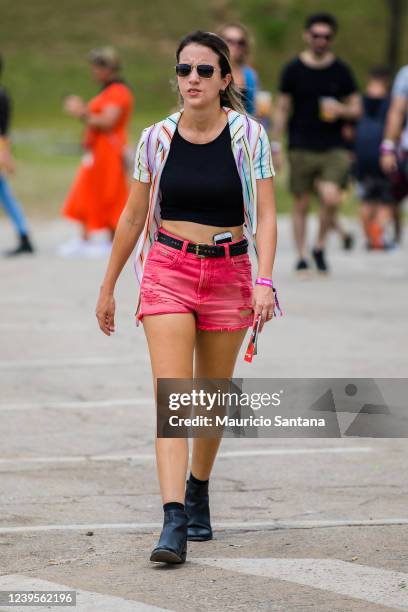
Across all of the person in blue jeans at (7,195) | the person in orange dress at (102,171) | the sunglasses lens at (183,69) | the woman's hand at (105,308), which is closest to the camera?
the sunglasses lens at (183,69)

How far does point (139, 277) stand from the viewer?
590 centimetres

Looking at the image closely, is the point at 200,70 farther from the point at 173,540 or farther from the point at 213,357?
the point at 173,540

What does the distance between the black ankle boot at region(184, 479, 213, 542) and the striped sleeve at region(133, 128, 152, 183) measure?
3.98 feet

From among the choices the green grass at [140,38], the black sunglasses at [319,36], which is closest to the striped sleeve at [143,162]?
the black sunglasses at [319,36]

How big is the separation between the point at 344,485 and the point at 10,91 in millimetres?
52501

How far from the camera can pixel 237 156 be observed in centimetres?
575

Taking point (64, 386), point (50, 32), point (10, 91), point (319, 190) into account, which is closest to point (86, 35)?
point (50, 32)

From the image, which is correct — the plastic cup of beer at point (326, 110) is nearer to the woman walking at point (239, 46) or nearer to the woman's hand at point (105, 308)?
the woman walking at point (239, 46)

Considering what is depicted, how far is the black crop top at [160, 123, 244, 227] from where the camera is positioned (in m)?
5.73

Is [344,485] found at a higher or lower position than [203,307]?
lower

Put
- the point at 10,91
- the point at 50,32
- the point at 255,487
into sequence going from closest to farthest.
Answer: the point at 255,487 < the point at 10,91 < the point at 50,32

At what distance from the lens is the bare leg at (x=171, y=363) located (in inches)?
221

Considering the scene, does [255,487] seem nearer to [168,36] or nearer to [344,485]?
[344,485]

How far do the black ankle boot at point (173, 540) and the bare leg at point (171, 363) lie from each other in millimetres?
76
